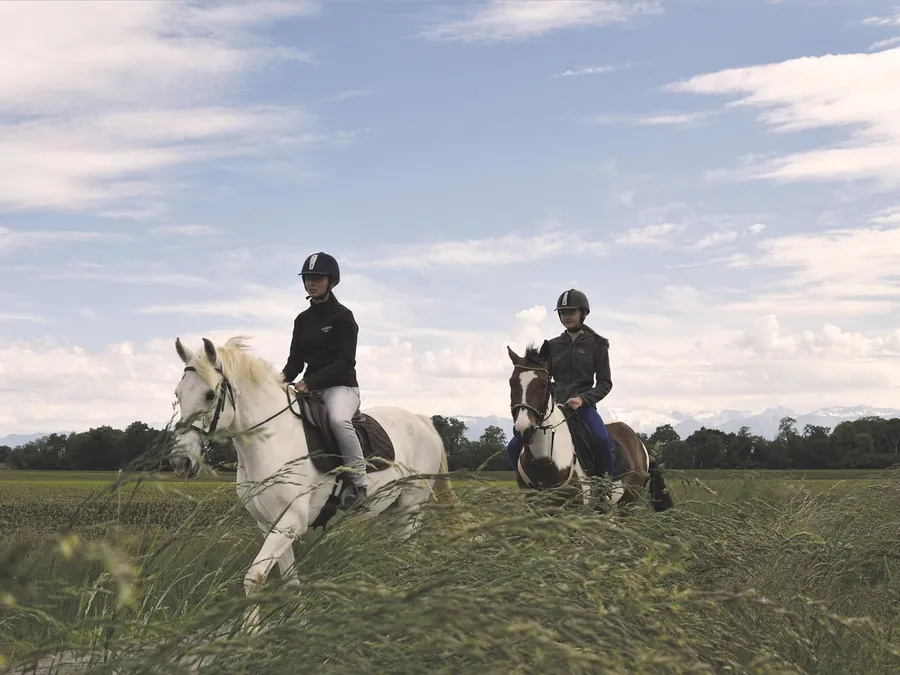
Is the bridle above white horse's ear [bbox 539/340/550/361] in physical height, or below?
below

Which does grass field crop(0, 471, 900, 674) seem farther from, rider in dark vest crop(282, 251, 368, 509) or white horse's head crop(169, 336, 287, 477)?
rider in dark vest crop(282, 251, 368, 509)

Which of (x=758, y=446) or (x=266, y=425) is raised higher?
(x=266, y=425)

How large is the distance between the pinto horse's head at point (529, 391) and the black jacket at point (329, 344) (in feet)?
5.39

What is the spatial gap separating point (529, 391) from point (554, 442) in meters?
0.78

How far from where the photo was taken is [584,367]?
33.9 ft

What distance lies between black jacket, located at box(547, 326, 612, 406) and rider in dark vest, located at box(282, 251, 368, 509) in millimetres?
2528

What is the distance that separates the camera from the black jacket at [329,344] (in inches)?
351

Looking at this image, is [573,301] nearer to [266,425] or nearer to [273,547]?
[266,425]

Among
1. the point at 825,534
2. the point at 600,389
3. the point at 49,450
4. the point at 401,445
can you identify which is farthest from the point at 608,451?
the point at 49,450

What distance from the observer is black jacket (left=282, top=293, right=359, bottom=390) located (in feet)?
29.2

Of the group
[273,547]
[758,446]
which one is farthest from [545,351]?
[758,446]

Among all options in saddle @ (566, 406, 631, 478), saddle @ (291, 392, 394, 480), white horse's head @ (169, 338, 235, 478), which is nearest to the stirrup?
saddle @ (291, 392, 394, 480)

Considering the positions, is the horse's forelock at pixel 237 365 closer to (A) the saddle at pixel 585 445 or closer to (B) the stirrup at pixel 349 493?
(B) the stirrup at pixel 349 493

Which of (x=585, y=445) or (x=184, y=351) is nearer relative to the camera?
(x=184, y=351)
